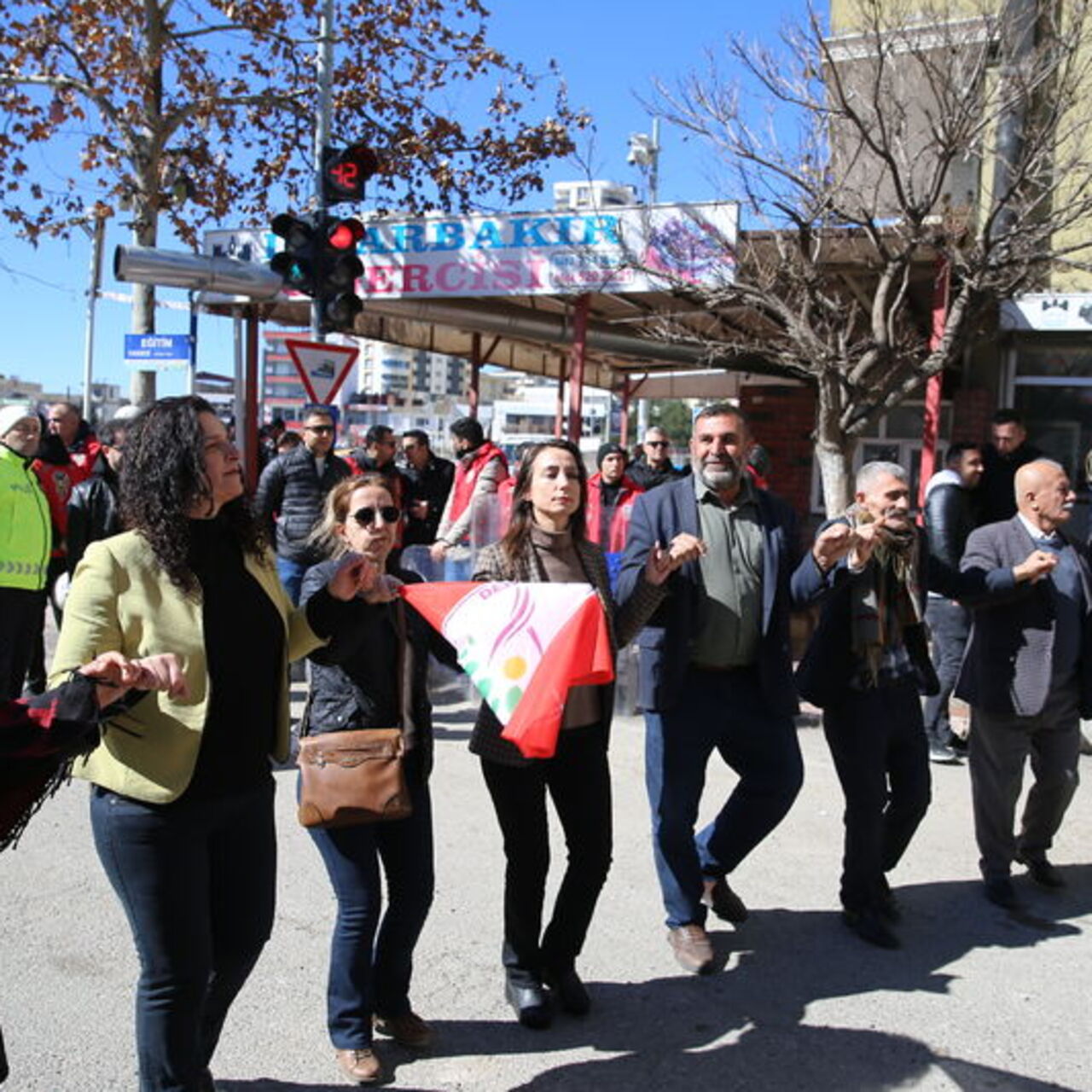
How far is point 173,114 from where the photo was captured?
14.5m

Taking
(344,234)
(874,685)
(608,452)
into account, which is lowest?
(874,685)

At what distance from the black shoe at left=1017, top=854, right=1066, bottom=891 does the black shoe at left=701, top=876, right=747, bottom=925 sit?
55.7 inches

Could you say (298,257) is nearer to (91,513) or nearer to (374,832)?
(91,513)

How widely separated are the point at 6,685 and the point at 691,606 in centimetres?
431

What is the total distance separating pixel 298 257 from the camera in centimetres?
951

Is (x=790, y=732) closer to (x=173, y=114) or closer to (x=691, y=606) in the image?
(x=691, y=606)

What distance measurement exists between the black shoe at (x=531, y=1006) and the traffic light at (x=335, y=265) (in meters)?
7.12

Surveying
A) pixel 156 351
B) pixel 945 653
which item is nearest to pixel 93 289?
pixel 156 351

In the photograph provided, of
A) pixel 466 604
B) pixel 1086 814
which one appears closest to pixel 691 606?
pixel 466 604

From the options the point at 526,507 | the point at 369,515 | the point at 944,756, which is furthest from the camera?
the point at 944,756

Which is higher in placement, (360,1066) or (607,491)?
(607,491)

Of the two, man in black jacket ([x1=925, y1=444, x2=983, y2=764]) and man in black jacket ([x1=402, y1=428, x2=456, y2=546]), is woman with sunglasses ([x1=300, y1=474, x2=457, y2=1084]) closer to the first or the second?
man in black jacket ([x1=925, y1=444, x2=983, y2=764])

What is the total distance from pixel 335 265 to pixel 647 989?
7237mm

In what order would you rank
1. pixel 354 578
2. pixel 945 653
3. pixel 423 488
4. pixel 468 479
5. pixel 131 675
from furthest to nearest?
pixel 423 488 < pixel 468 479 < pixel 945 653 < pixel 354 578 < pixel 131 675
